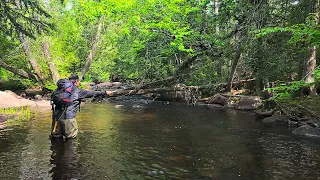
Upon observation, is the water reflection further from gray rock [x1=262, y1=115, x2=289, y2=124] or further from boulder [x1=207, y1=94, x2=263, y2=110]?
boulder [x1=207, y1=94, x2=263, y2=110]

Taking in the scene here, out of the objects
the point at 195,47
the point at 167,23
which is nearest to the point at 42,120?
the point at 167,23

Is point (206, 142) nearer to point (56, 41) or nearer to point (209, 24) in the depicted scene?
point (209, 24)

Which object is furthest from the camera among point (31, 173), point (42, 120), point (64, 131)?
point (42, 120)

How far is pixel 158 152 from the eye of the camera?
913 centimetres

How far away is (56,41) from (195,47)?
1219 centimetres

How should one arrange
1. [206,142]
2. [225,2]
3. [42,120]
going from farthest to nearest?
[225,2]
[42,120]
[206,142]

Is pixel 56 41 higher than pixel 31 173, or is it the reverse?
pixel 56 41

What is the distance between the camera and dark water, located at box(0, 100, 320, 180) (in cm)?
721

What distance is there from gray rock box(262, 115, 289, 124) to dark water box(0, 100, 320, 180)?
1.07 m

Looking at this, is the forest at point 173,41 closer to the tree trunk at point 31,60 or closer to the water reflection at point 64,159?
the tree trunk at point 31,60

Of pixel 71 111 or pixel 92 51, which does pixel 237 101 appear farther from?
pixel 71 111

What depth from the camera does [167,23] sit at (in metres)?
20.4

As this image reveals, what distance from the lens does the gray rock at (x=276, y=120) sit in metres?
15.1

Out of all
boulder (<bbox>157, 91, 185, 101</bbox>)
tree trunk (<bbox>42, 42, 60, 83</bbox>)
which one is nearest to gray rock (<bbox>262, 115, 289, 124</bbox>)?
boulder (<bbox>157, 91, 185, 101</bbox>)
